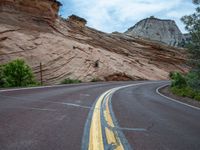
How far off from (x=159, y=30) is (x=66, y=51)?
72.6 m

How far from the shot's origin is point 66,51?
40812 mm

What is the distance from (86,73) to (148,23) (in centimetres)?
7210

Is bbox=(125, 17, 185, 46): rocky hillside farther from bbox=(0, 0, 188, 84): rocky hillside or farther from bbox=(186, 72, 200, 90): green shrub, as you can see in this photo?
bbox=(186, 72, 200, 90): green shrub

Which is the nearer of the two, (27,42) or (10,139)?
(10,139)

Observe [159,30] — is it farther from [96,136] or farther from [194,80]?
[96,136]

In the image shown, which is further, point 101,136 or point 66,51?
point 66,51

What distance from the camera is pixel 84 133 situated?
5.34m

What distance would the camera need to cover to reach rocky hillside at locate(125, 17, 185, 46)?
4112 inches

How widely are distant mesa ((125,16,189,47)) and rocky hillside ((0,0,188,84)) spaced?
1776 inches

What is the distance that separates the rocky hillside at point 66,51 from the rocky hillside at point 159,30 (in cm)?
4511

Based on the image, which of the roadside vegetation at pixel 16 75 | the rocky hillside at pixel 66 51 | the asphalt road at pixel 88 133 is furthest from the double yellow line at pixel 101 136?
the rocky hillside at pixel 66 51

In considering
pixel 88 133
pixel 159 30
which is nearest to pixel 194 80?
pixel 88 133

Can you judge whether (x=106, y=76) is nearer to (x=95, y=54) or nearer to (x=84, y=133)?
(x=95, y=54)

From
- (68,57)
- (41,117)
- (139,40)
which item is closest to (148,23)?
(139,40)
